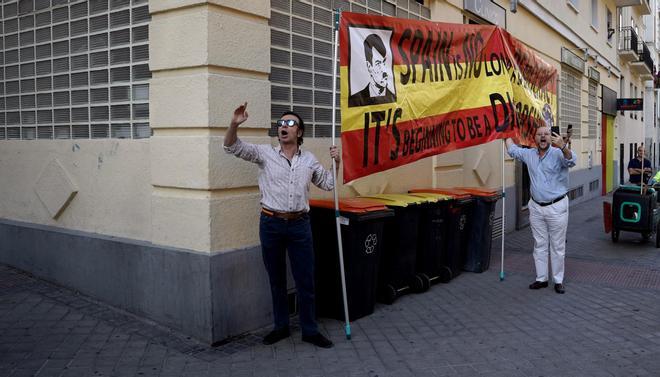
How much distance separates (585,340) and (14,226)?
Answer: 20.7 ft

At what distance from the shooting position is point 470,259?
7891mm

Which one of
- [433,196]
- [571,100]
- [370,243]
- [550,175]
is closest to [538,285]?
[550,175]

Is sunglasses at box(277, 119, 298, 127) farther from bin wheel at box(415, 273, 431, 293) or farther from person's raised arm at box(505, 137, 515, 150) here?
person's raised arm at box(505, 137, 515, 150)

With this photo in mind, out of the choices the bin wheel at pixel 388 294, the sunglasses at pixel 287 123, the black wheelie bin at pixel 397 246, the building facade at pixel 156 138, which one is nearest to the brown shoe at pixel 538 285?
the black wheelie bin at pixel 397 246

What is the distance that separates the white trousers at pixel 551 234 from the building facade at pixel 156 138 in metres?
1.76

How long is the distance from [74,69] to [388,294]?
4.05 meters

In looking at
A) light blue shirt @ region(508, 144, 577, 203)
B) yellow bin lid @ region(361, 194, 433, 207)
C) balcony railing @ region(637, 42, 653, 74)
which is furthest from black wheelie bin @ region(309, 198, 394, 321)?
balcony railing @ region(637, 42, 653, 74)

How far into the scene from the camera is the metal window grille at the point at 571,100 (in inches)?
622

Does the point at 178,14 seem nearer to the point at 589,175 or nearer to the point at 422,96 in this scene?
the point at 422,96

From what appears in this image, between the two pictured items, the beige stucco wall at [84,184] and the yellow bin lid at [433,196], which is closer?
the beige stucco wall at [84,184]

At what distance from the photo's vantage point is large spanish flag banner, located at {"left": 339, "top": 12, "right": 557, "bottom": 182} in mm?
5297

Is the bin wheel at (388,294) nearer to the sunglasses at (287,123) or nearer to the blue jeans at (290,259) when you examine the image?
the blue jeans at (290,259)

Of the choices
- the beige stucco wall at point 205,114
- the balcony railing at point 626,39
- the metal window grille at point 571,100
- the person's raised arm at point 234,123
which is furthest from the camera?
the balcony railing at point 626,39

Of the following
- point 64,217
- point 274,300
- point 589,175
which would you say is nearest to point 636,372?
point 274,300
